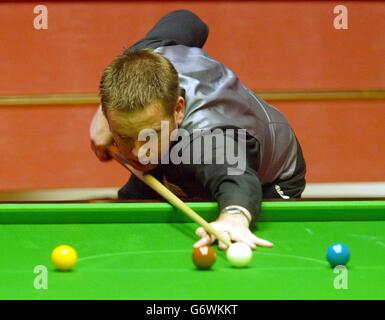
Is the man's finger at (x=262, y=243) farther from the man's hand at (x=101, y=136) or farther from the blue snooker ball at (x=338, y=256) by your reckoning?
the man's hand at (x=101, y=136)

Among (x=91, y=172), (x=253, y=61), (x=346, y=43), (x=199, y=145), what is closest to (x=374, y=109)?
(x=346, y=43)

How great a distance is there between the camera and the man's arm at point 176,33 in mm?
2584

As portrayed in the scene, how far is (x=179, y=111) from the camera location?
211cm

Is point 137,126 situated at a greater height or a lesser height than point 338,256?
greater

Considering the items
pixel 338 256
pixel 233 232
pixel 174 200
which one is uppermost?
pixel 174 200

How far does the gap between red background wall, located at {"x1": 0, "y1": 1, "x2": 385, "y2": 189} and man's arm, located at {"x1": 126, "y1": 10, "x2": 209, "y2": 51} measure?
1318 mm

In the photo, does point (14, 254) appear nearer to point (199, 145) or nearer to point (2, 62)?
point (199, 145)

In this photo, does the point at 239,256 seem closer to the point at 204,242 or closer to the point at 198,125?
the point at 204,242

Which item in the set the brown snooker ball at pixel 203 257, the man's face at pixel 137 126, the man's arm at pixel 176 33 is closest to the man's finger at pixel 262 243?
the brown snooker ball at pixel 203 257

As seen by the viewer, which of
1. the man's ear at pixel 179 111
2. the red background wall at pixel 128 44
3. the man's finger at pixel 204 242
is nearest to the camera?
the man's finger at pixel 204 242

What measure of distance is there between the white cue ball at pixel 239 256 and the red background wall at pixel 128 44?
2555 mm

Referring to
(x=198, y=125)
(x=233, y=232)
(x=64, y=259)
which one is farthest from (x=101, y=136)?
(x=64, y=259)

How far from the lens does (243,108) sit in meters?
2.32

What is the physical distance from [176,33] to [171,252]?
1.10 metres
